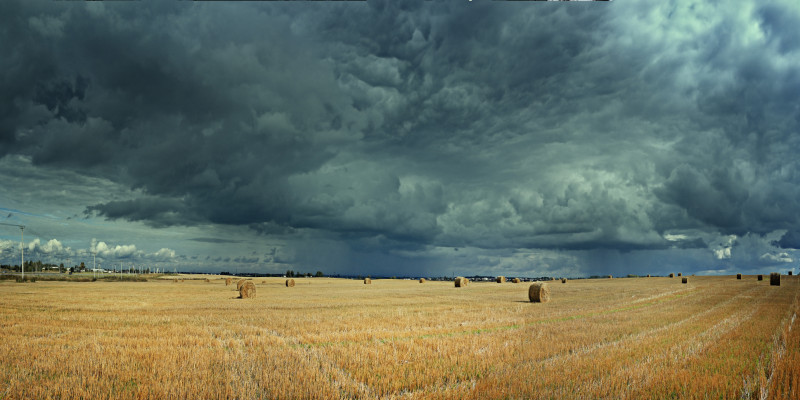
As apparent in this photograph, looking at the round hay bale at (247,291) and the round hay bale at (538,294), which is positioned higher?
the round hay bale at (538,294)

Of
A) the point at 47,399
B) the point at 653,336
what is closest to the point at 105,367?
the point at 47,399

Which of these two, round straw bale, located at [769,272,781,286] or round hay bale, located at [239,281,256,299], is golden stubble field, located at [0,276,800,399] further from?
round straw bale, located at [769,272,781,286]

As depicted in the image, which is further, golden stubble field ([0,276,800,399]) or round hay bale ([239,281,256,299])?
round hay bale ([239,281,256,299])

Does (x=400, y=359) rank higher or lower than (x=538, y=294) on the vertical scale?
higher

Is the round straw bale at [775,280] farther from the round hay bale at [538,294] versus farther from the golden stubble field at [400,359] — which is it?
the golden stubble field at [400,359]

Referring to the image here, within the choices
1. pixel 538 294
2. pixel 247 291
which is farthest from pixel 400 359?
pixel 247 291

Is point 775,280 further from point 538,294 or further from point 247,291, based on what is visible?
point 247,291

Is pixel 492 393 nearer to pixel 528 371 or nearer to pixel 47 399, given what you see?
pixel 528 371

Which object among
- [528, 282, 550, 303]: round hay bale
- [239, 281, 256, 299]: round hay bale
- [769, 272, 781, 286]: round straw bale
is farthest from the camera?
[769, 272, 781, 286]: round straw bale

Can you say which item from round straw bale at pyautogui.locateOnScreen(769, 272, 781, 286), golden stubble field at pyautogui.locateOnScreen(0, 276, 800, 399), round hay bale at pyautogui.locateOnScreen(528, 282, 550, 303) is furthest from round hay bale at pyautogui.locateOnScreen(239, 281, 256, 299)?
round straw bale at pyautogui.locateOnScreen(769, 272, 781, 286)

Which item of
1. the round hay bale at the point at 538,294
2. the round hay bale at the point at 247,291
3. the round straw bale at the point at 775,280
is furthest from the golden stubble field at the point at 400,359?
the round straw bale at the point at 775,280

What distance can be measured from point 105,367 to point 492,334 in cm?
1150

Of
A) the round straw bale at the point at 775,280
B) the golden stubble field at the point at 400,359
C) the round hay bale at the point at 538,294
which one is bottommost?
the round straw bale at the point at 775,280

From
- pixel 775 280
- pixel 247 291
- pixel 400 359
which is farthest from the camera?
pixel 775 280
